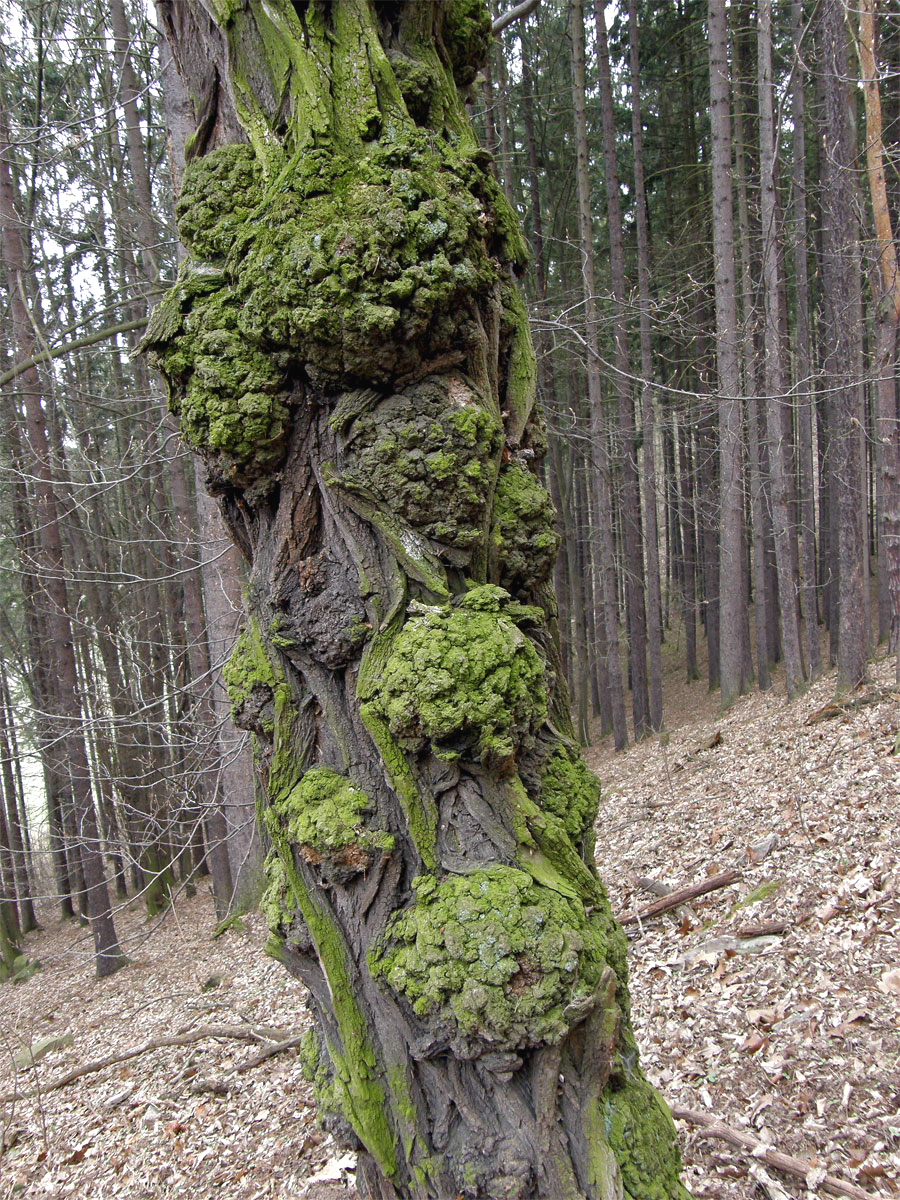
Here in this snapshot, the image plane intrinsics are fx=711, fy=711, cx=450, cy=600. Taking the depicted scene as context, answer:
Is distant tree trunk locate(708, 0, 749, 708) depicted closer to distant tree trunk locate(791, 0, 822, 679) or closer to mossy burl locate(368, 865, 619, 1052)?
distant tree trunk locate(791, 0, 822, 679)

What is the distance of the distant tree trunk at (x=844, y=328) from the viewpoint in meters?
9.45

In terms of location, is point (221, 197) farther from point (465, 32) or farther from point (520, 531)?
point (520, 531)

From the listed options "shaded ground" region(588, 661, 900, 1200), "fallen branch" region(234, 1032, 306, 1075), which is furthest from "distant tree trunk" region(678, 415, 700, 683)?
"fallen branch" region(234, 1032, 306, 1075)

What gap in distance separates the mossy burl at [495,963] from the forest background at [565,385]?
3.98 m

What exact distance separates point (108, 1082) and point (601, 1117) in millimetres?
5378

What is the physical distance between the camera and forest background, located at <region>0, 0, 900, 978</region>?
7070 millimetres

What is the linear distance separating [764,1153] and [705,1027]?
113cm

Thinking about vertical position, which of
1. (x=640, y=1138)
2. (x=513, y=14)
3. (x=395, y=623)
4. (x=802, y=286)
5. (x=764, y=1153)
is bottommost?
(x=764, y=1153)

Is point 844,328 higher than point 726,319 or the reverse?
the reverse

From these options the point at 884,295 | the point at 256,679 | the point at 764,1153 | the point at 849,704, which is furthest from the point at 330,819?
the point at 849,704

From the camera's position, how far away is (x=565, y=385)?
65.3ft

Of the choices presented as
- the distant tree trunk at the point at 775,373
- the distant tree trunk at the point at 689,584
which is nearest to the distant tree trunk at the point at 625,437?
the distant tree trunk at the point at 775,373

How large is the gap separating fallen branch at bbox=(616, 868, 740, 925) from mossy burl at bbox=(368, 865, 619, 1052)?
4135 millimetres

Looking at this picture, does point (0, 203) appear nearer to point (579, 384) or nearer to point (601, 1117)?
point (601, 1117)
